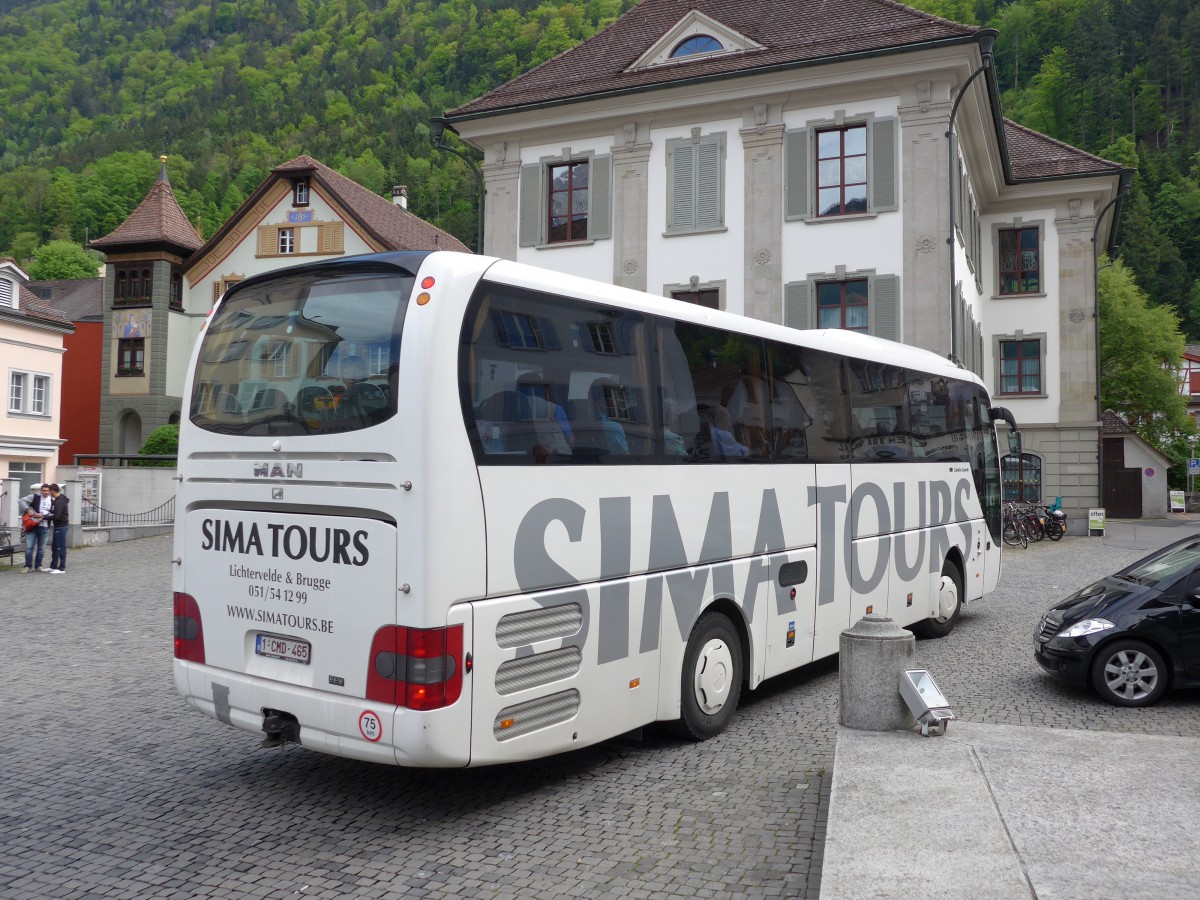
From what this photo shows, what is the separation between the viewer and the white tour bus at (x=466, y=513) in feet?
18.7

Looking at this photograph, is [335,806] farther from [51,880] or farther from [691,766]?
[691,766]

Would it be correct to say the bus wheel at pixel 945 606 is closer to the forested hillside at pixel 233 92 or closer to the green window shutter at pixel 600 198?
the green window shutter at pixel 600 198

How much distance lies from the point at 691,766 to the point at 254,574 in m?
3.01

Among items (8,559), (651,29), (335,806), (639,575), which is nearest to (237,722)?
(335,806)

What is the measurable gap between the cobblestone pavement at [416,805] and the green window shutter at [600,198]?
17.4m

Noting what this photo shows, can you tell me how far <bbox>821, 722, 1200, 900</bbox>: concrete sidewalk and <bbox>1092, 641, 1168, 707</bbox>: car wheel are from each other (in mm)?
2324

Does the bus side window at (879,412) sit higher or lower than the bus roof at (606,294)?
lower

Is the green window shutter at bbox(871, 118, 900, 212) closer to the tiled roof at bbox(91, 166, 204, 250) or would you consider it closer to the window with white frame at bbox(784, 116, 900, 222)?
the window with white frame at bbox(784, 116, 900, 222)

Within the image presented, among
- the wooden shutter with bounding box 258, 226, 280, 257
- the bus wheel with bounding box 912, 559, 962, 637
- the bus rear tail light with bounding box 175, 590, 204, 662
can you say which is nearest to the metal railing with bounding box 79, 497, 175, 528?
the wooden shutter with bounding box 258, 226, 280, 257

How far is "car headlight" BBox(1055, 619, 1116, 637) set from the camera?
8.86 m

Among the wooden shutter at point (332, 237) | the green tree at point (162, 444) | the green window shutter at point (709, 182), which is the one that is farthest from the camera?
the wooden shutter at point (332, 237)

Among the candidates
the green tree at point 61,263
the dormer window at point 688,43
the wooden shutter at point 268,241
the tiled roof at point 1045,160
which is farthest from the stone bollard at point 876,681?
the green tree at point 61,263

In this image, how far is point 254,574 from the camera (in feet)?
20.7

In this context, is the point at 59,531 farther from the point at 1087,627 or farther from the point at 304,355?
the point at 1087,627
